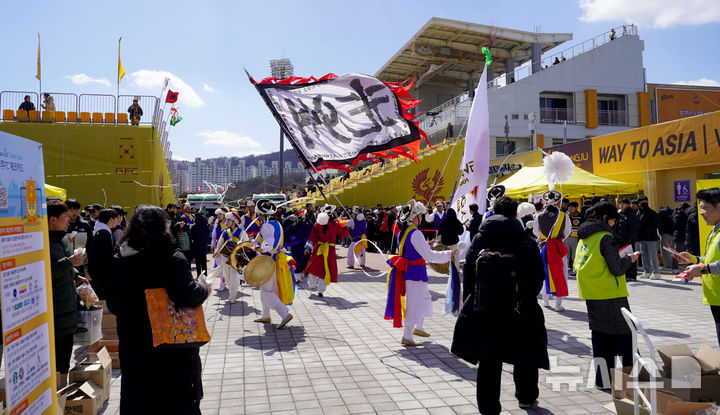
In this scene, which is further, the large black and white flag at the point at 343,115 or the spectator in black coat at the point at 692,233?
the spectator in black coat at the point at 692,233

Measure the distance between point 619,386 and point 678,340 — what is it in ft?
10.1

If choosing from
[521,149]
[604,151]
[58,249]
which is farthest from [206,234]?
[521,149]

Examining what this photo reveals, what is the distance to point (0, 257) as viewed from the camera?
218 centimetres

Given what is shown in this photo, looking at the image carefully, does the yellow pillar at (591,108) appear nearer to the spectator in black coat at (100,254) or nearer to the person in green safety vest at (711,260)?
the person in green safety vest at (711,260)

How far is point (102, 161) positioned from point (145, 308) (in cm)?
1844

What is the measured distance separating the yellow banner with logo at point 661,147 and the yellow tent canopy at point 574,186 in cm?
215

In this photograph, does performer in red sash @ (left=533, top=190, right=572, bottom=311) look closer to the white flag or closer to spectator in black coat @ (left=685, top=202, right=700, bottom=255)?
the white flag

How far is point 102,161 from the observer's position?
1859 centimetres

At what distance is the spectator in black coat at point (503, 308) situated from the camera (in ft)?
11.4

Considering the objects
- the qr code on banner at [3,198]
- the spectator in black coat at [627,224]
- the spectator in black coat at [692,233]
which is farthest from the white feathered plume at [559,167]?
the qr code on banner at [3,198]

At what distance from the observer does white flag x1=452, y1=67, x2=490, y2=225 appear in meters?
7.02

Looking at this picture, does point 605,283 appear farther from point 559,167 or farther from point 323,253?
point 323,253

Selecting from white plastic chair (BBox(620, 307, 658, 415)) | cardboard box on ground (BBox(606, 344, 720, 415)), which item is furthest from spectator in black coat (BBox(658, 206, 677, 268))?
white plastic chair (BBox(620, 307, 658, 415))

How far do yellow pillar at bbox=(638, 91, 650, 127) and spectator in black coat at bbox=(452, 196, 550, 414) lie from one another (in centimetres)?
3431
